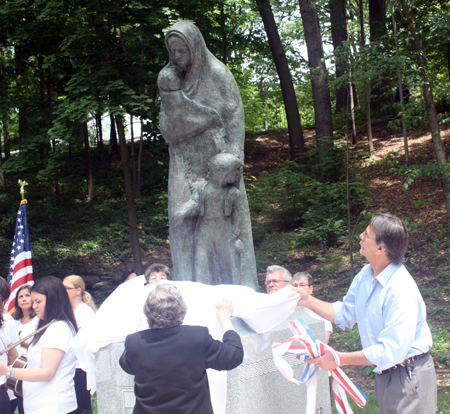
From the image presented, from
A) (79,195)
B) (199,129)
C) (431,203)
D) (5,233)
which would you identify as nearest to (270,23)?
(431,203)

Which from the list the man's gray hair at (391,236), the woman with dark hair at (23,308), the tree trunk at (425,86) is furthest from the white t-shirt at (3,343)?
the tree trunk at (425,86)

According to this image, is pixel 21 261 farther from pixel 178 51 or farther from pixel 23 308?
pixel 178 51

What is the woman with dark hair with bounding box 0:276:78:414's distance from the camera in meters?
3.10

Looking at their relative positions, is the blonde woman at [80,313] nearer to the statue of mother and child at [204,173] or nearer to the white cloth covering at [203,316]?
the white cloth covering at [203,316]

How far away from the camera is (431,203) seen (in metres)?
11.1

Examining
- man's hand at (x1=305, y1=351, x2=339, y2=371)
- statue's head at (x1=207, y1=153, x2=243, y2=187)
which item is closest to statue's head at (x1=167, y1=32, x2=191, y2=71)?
statue's head at (x1=207, y1=153, x2=243, y2=187)

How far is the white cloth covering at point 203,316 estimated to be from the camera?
9.12ft

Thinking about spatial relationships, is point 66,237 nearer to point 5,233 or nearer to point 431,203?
point 5,233

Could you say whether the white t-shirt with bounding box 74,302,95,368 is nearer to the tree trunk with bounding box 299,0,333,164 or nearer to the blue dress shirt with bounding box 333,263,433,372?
the blue dress shirt with bounding box 333,263,433,372

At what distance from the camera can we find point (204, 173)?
3695 millimetres

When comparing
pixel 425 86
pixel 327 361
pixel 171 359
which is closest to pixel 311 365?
pixel 327 361

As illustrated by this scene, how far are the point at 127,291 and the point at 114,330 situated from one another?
34 centimetres

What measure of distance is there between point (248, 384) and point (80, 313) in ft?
5.18

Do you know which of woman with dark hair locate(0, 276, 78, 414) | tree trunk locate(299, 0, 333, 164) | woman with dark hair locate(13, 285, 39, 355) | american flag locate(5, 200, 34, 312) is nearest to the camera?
woman with dark hair locate(0, 276, 78, 414)
